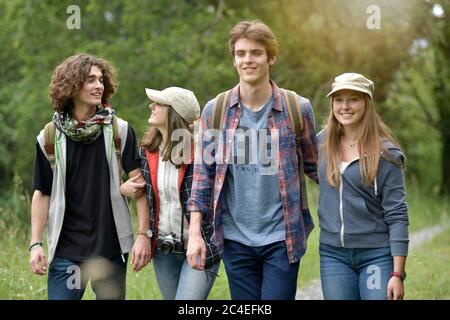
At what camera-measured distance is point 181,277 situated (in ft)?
13.6

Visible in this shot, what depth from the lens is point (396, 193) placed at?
150 inches

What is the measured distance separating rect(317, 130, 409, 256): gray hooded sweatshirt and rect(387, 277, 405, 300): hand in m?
0.13

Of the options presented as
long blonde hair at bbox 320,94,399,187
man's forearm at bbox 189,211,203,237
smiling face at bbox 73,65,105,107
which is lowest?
man's forearm at bbox 189,211,203,237

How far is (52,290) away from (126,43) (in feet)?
36.5

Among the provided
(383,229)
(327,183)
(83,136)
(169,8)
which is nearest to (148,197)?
(83,136)

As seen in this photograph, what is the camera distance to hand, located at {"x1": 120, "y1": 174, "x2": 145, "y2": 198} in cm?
408

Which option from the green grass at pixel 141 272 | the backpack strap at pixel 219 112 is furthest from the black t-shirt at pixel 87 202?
A: the green grass at pixel 141 272

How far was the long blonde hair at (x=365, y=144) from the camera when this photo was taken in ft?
12.5

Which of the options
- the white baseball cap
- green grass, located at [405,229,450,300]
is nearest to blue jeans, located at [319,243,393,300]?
the white baseball cap

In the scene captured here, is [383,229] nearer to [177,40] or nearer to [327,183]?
[327,183]

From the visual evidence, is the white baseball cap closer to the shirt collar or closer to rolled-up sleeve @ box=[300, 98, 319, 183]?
the shirt collar

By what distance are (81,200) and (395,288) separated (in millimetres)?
1682

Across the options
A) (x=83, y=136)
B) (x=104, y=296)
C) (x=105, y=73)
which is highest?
(x=105, y=73)

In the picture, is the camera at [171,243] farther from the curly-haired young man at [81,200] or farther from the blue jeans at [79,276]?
the blue jeans at [79,276]
